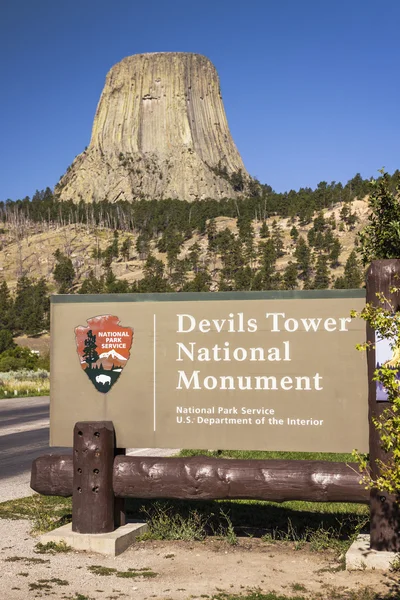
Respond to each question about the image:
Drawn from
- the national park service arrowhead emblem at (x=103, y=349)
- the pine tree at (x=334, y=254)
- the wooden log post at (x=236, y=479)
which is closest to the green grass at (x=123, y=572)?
the wooden log post at (x=236, y=479)

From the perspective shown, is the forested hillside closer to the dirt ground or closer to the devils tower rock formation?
the devils tower rock formation

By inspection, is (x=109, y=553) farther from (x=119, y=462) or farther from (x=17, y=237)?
(x=17, y=237)

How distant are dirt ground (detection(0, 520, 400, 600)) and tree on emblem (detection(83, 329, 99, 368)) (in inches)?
79.5

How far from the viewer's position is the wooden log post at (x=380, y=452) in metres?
7.21

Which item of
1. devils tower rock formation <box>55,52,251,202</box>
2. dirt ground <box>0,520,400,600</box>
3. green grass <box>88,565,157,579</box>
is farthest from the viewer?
devils tower rock formation <box>55,52,251,202</box>

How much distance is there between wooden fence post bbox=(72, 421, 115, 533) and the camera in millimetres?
8062

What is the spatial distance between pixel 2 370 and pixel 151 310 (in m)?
40.1

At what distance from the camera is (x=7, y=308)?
85.7m

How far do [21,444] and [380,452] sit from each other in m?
12.9

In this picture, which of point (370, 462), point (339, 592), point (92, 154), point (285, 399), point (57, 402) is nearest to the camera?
point (339, 592)

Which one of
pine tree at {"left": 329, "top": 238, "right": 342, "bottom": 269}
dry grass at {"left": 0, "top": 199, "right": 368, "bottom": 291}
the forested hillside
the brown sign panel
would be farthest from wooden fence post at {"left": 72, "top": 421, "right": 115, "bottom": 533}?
dry grass at {"left": 0, "top": 199, "right": 368, "bottom": 291}

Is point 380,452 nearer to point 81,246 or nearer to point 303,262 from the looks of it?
point 303,262

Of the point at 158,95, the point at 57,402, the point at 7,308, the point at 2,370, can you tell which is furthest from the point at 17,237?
the point at 57,402

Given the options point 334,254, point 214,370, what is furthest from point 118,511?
point 334,254
